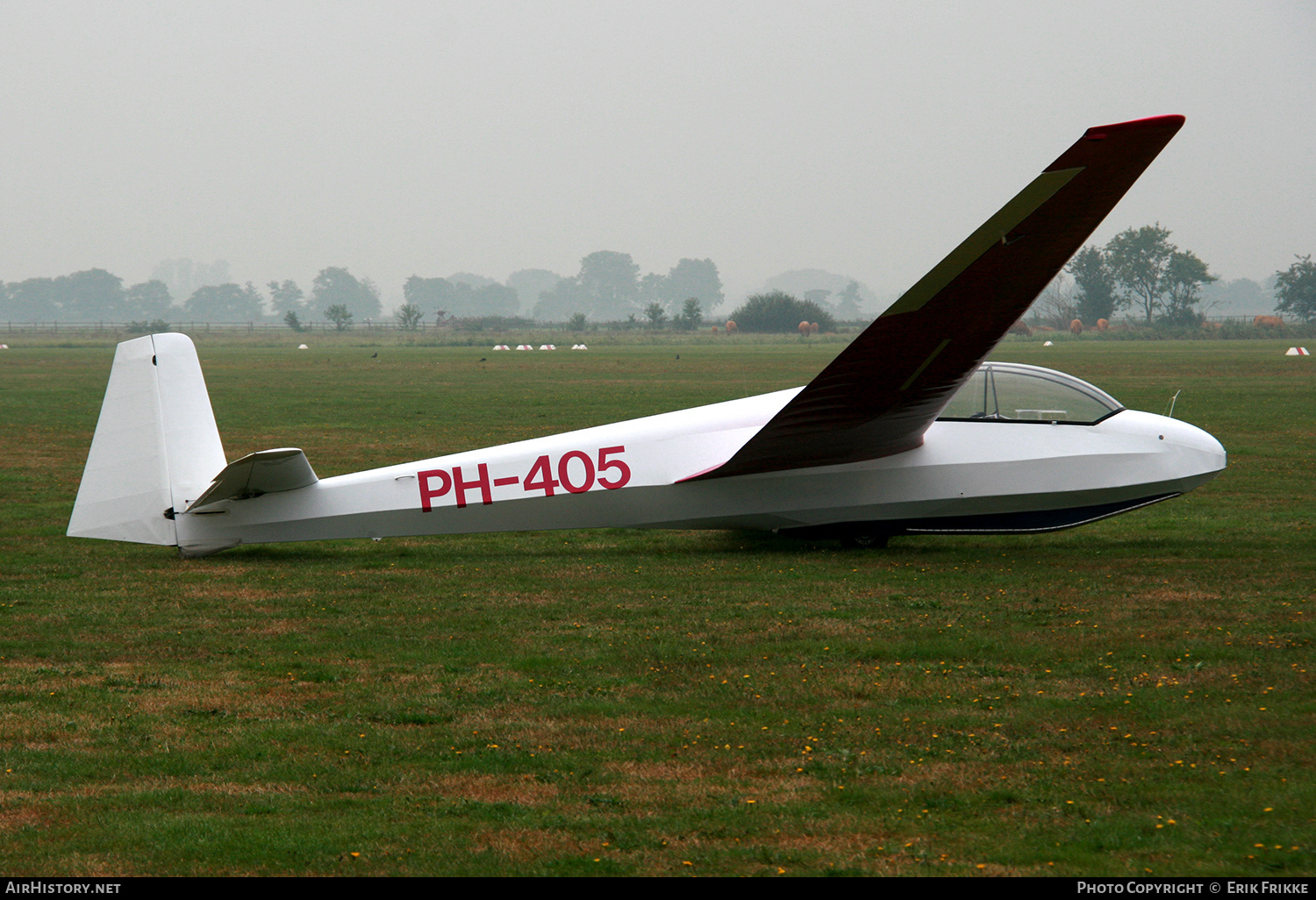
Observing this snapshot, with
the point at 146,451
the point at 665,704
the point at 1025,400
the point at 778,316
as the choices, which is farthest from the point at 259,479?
the point at 778,316

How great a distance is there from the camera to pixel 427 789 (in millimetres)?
5578

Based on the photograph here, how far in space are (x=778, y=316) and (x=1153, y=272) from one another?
5246 centimetres

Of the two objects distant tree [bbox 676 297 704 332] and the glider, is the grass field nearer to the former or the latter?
the glider

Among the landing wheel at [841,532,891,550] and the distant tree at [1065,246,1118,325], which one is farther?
the distant tree at [1065,246,1118,325]

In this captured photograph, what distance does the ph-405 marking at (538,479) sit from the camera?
1128 centimetres

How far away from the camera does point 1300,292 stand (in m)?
144

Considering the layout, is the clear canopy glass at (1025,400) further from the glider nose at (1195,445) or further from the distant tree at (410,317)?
the distant tree at (410,317)

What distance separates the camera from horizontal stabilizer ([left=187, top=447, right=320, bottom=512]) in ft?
34.3

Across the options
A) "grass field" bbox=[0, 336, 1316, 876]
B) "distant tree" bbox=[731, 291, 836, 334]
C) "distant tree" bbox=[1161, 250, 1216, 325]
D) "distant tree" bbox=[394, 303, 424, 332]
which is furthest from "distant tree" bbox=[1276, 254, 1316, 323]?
"grass field" bbox=[0, 336, 1316, 876]

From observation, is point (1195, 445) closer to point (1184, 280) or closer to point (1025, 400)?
point (1025, 400)

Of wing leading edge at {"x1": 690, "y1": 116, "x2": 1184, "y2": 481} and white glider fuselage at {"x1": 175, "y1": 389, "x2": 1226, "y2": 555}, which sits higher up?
wing leading edge at {"x1": 690, "y1": 116, "x2": 1184, "y2": 481}

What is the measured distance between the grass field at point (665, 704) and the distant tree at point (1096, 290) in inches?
5753

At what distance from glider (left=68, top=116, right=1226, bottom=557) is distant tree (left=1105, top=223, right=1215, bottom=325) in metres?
150

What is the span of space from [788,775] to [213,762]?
3.04 metres
